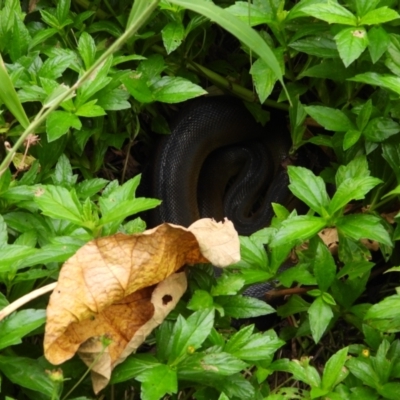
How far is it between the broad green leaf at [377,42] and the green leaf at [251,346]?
821 millimetres

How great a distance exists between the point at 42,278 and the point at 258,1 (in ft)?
3.54

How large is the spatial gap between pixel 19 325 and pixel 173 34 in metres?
1.11

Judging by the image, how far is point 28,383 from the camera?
63.1 inches

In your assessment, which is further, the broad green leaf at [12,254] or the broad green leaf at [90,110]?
the broad green leaf at [90,110]

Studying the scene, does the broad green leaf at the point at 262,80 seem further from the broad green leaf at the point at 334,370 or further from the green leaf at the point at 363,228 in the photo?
the broad green leaf at the point at 334,370

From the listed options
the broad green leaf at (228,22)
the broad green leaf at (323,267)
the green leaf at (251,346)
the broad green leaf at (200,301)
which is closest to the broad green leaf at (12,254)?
the broad green leaf at (200,301)

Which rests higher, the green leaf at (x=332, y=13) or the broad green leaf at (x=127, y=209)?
the green leaf at (x=332, y=13)

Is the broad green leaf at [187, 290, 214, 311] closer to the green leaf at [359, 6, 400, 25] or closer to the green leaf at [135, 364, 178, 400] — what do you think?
the green leaf at [135, 364, 178, 400]

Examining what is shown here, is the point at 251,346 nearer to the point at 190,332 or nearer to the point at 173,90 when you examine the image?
the point at 190,332

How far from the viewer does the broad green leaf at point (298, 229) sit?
188 centimetres

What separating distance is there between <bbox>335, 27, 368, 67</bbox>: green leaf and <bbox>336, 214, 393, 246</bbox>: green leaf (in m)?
0.41

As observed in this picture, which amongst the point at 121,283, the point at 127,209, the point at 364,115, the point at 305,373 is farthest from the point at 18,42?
the point at 305,373

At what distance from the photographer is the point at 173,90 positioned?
7.63ft

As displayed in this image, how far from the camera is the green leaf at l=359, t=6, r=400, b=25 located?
2037mm
